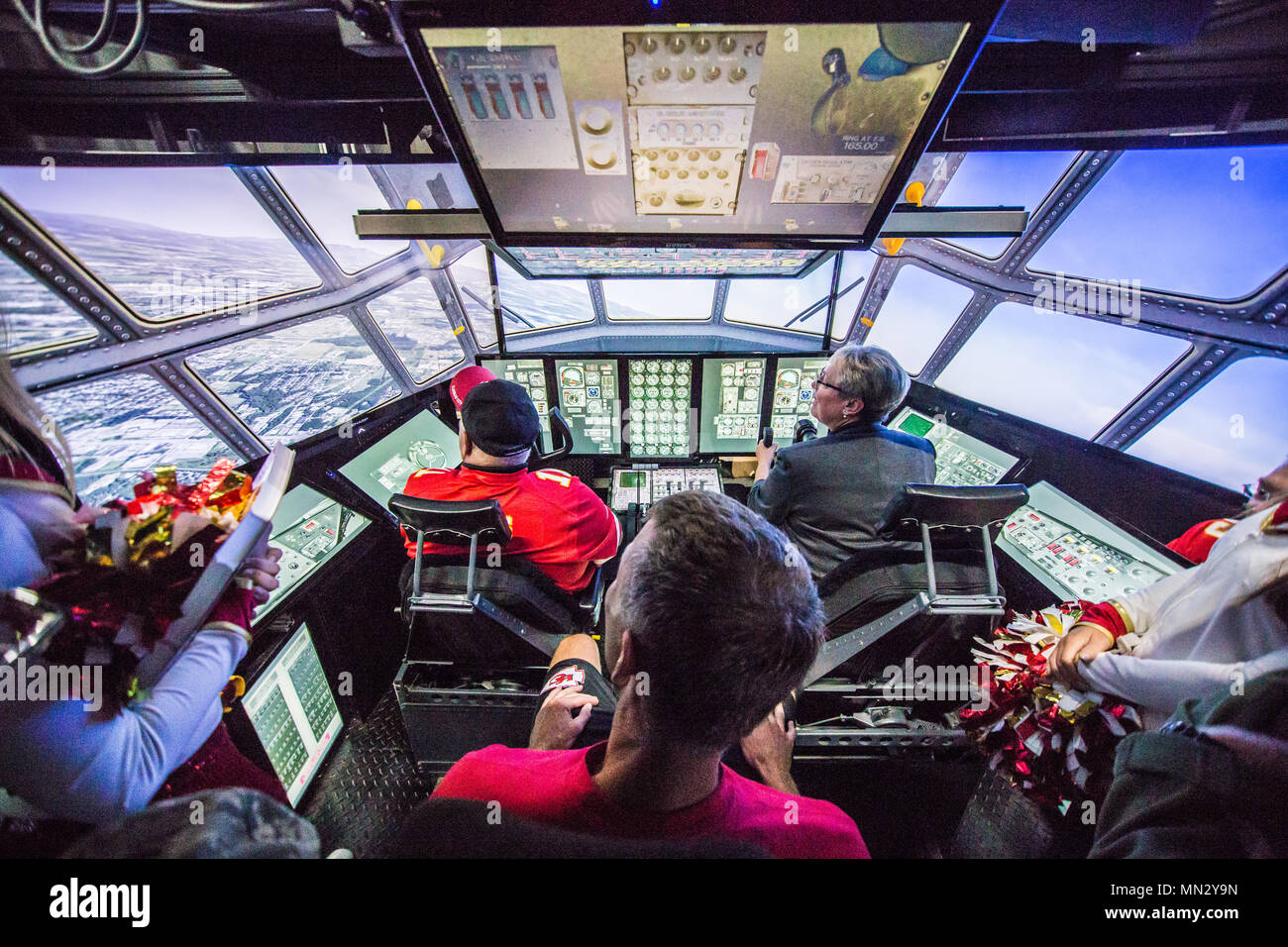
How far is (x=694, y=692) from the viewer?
0.64 metres

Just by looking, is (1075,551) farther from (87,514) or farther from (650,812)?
(87,514)

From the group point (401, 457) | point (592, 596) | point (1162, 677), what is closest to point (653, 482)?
point (592, 596)

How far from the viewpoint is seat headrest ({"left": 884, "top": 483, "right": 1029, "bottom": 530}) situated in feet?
4.01

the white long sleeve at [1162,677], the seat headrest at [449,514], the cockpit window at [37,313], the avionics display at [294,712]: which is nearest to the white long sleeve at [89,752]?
the seat headrest at [449,514]

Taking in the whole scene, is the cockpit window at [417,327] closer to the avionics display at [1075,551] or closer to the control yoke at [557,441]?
the control yoke at [557,441]

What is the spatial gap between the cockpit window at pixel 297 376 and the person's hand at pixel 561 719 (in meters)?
1.65

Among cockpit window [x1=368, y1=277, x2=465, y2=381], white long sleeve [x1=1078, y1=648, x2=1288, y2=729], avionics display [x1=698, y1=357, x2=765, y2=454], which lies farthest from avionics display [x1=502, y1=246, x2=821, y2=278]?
cockpit window [x1=368, y1=277, x2=465, y2=381]

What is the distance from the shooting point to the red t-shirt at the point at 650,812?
26.1 inches

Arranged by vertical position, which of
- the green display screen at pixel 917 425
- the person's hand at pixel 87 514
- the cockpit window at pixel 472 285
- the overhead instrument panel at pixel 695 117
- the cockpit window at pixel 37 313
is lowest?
the green display screen at pixel 917 425

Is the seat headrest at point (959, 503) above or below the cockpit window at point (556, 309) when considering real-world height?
below

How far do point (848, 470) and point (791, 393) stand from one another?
115cm

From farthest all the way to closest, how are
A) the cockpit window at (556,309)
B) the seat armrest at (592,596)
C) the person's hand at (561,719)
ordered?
the cockpit window at (556,309) → the seat armrest at (592,596) → the person's hand at (561,719)
